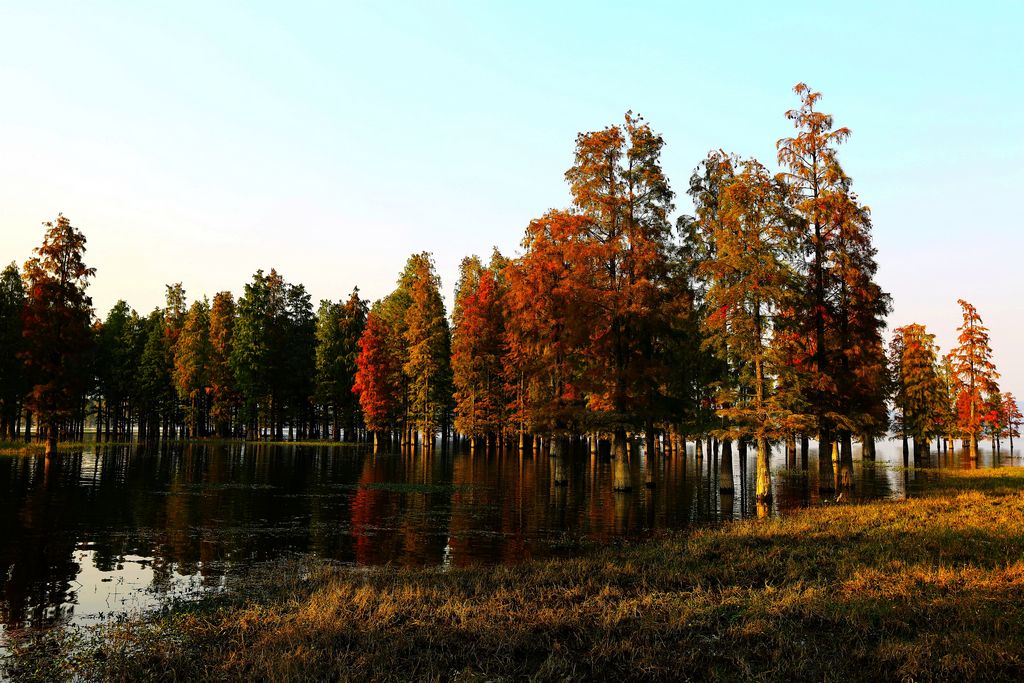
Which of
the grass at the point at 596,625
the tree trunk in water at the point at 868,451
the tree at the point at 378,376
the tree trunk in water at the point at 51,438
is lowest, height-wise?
the tree trunk in water at the point at 868,451

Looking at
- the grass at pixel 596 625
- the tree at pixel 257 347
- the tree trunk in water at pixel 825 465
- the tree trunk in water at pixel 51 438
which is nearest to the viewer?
the grass at pixel 596 625

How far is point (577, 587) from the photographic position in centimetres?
1238

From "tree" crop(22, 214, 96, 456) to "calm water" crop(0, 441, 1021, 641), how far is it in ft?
13.2

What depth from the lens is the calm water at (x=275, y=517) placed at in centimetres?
1448

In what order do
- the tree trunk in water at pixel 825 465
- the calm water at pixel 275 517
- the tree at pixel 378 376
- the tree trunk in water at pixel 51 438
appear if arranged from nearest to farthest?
the calm water at pixel 275 517, the tree trunk in water at pixel 825 465, the tree trunk in water at pixel 51 438, the tree at pixel 378 376

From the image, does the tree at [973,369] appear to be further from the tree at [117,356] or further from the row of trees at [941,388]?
the tree at [117,356]

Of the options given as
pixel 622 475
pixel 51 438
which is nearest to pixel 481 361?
pixel 622 475

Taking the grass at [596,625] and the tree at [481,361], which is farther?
the tree at [481,361]

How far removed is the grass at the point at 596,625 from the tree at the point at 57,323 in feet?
138

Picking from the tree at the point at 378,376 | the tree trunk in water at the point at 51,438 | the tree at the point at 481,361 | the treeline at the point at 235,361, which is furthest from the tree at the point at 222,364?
the tree trunk in water at the point at 51,438

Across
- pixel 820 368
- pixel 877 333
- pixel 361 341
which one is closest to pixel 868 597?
pixel 820 368

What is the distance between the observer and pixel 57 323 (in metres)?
48.3

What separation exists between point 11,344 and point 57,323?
20.8m

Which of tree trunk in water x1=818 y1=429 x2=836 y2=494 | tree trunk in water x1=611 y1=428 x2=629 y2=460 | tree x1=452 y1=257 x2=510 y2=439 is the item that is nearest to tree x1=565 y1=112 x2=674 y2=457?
tree trunk in water x1=611 y1=428 x2=629 y2=460
